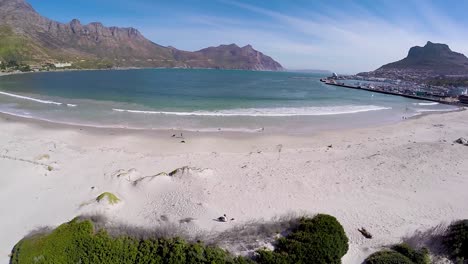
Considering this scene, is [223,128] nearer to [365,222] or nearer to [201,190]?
[201,190]

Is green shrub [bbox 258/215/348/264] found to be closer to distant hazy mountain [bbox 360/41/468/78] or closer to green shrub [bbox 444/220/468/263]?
green shrub [bbox 444/220/468/263]

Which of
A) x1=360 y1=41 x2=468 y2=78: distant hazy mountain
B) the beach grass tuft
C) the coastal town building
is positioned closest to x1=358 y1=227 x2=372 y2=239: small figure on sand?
the beach grass tuft

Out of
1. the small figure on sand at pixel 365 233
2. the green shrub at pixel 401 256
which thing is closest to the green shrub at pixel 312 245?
the green shrub at pixel 401 256

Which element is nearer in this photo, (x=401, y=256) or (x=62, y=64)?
(x=401, y=256)

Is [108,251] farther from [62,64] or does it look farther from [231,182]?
[62,64]

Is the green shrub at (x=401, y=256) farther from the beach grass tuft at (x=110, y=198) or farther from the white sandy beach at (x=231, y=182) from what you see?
the beach grass tuft at (x=110, y=198)

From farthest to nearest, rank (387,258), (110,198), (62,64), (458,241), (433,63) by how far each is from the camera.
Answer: (433,63) → (62,64) → (110,198) → (458,241) → (387,258)

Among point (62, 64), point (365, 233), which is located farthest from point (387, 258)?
point (62, 64)

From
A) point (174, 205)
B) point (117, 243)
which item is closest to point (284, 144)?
point (174, 205)
